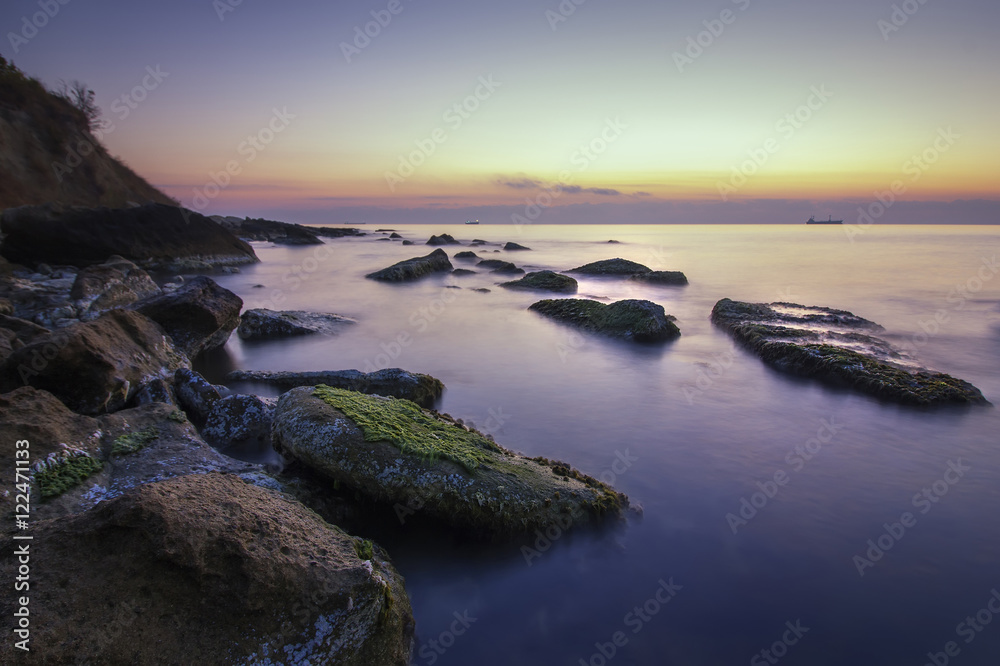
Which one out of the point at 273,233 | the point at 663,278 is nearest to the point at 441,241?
the point at 273,233

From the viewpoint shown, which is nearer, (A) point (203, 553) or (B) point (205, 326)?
(A) point (203, 553)

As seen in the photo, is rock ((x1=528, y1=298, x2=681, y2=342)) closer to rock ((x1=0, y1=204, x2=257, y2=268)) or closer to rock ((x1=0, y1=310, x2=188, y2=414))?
rock ((x1=0, y1=310, x2=188, y2=414))

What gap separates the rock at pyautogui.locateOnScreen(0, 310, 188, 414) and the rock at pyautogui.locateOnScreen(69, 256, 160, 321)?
5462 millimetres

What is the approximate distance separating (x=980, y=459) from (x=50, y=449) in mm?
11758

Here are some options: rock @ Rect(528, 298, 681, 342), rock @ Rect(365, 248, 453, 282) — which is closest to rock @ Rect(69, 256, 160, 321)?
rock @ Rect(528, 298, 681, 342)

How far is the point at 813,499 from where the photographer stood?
660 centimetres

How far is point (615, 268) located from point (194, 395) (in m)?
27.5

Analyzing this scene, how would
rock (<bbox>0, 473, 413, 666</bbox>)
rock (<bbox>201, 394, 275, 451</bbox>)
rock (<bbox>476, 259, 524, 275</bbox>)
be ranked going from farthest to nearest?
rock (<bbox>476, 259, 524, 275</bbox>) → rock (<bbox>201, 394, 275, 451</bbox>) → rock (<bbox>0, 473, 413, 666</bbox>)

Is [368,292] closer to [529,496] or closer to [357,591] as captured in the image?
[529,496]

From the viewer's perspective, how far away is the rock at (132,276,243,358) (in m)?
10.4

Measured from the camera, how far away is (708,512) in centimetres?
625

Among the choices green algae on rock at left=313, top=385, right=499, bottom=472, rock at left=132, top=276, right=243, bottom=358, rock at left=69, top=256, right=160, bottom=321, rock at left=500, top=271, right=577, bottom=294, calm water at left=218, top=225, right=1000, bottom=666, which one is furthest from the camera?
rock at left=500, top=271, right=577, bottom=294

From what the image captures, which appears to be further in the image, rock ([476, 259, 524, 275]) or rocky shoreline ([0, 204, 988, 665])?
rock ([476, 259, 524, 275])

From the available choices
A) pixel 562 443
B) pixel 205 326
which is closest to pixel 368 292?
pixel 205 326
